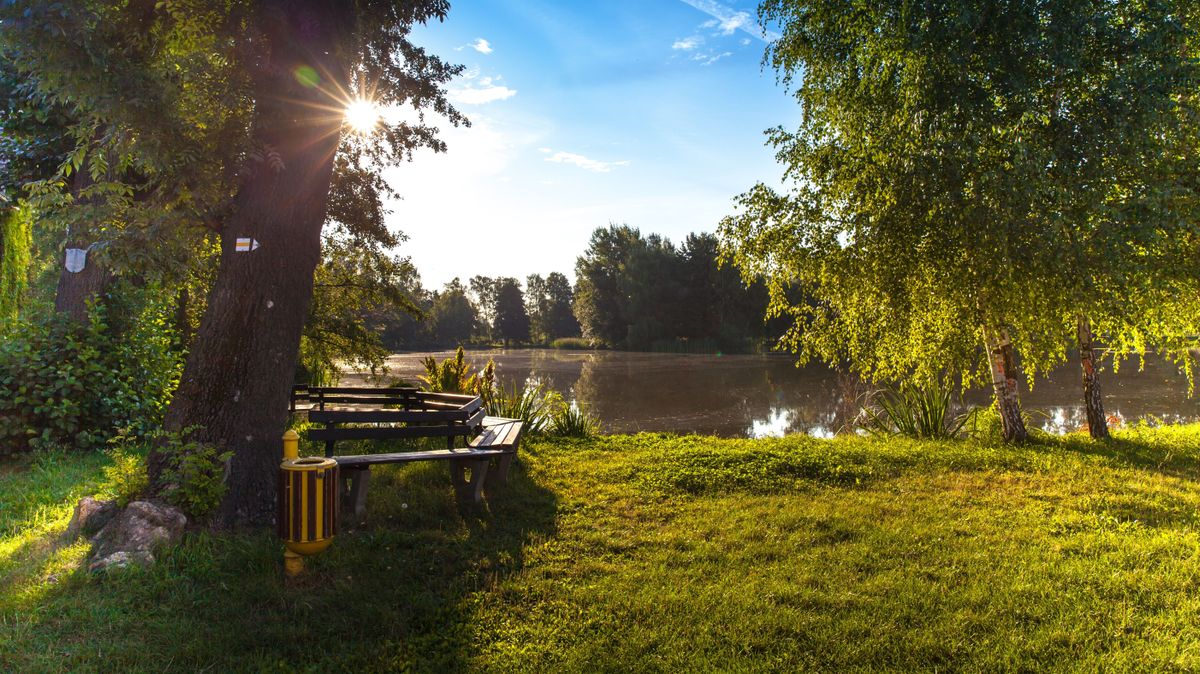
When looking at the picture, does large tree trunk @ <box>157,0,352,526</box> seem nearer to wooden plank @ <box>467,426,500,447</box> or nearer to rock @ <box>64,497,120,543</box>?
rock @ <box>64,497,120,543</box>

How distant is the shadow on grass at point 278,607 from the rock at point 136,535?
0.12 meters

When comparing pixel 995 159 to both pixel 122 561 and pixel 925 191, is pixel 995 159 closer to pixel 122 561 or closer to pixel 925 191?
pixel 925 191

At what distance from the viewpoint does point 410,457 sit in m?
5.07

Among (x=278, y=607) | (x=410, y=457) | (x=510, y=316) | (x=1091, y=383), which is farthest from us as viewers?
(x=510, y=316)

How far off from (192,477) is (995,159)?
27.8ft

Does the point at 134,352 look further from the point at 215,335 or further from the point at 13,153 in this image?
the point at 215,335

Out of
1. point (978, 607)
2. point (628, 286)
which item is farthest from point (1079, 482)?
point (628, 286)

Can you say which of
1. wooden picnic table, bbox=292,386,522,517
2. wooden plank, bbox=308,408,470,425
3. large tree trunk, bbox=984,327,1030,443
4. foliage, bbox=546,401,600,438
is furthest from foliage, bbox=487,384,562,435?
large tree trunk, bbox=984,327,1030,443

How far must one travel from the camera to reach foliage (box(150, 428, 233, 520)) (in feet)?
14.2

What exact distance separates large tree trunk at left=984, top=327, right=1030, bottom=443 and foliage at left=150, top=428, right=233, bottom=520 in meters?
9.55

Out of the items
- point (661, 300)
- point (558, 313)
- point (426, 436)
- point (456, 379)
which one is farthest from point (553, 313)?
point (426, 436)

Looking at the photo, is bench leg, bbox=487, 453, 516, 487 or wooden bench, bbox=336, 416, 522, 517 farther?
bench leg, bbox=487, 453, 516, 487

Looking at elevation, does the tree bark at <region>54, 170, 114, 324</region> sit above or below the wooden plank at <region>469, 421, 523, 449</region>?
above

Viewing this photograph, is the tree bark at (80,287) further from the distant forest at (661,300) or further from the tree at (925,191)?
the distant forest at (661,300)
